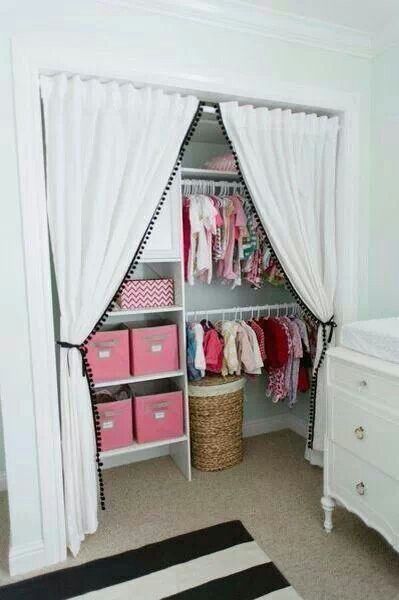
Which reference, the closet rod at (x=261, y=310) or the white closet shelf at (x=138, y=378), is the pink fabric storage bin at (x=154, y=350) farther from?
the closet rod at (x=261, y=310)

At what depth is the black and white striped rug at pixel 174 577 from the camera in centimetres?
176

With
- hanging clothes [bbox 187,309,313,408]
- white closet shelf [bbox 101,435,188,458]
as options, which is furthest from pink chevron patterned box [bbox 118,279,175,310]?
white closet shelf [bbox 101,435,188,458]

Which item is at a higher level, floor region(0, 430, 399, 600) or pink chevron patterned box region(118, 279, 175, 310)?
pink chevron patterned box region(118, 279, 175, 310)

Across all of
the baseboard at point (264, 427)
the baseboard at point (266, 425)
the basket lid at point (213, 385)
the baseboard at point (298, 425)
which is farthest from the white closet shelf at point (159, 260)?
the baseboard at point (298, 425)

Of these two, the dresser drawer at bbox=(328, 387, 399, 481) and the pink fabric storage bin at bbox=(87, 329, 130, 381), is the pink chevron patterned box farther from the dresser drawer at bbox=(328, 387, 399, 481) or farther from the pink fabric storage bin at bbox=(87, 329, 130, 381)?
the dresser drawer at bbox=(328, 387, 399, 481)

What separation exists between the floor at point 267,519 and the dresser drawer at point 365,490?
0.25 meters

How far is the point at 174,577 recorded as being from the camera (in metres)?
1.85

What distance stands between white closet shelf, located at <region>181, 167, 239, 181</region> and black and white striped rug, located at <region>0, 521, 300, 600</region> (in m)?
2.04

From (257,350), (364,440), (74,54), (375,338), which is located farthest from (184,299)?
(74,54)

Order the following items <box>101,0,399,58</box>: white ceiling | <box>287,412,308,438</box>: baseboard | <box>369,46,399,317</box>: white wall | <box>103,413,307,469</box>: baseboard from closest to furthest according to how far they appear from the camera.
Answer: <box>101,0,399,58</box>: white ceiling, <box>369,46,399,317</box>: white wall, <box>103,413,307,469</box>: baseboard, <box>287,412,308,438</box>: baseboard

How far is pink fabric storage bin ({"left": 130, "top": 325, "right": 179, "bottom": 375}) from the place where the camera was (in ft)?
8.27

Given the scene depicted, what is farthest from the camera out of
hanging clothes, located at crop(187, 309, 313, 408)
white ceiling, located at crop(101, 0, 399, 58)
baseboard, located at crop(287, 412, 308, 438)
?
baseboard, located at crop(287, 412, 308, 438)

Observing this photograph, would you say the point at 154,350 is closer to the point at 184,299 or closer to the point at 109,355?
the point at 109,355

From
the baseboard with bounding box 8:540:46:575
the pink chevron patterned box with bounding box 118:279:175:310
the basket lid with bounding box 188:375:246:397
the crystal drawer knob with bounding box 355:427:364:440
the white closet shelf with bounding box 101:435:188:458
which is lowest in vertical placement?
the baseboard with bounding box 8:540:46:575
